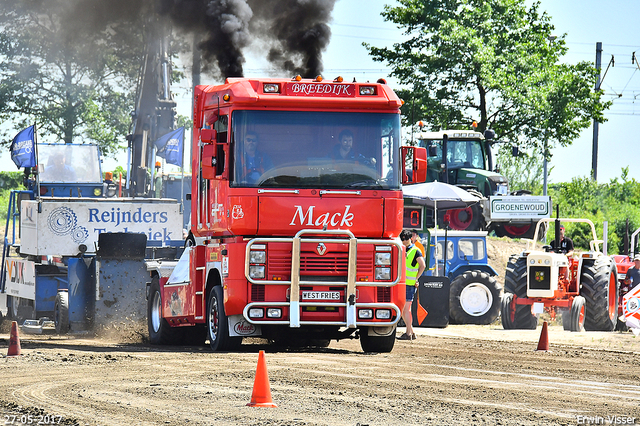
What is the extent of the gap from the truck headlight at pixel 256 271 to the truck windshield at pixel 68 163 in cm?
1163

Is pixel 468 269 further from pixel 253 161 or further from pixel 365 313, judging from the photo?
pixel 253 161

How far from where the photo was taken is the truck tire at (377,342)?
14141 millimetres

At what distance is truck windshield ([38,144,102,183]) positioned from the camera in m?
23.6

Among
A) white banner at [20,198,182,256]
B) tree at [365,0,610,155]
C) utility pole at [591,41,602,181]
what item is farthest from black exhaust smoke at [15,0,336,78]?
utility pole at [591,41,602,181]

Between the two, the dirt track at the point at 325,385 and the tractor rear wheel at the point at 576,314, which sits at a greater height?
the tractor rear wheel at the point at 576,314

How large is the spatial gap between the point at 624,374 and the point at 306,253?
13.6ft

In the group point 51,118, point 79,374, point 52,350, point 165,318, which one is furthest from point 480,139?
point 51,118

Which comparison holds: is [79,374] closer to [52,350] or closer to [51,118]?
[52,350]

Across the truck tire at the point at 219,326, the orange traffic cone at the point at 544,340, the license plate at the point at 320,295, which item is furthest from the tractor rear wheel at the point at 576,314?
the truck tire at the point at 219,326

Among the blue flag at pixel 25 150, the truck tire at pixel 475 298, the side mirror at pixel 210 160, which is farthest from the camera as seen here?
the blue flag at pixel 25 150

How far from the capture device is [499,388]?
1040 cm

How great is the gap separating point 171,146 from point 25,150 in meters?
5.26

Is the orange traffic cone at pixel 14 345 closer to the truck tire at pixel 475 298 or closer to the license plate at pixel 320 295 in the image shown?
the license plate at pixel 320 295

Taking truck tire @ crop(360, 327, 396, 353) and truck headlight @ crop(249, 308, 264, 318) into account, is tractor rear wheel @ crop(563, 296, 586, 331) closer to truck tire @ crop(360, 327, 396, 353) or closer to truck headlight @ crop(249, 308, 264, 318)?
truck tire @ crop(360, 327, 396, 353)
